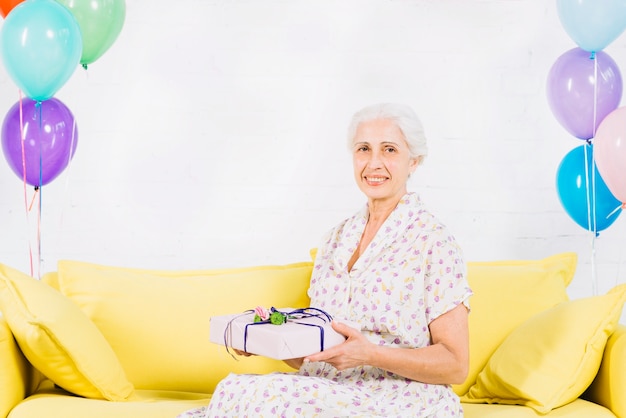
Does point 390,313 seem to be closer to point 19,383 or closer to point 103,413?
point 103,413

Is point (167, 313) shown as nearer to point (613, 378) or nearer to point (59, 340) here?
point (59, 340)

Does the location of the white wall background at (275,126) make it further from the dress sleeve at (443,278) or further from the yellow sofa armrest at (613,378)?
the dress sleeve at (443,278)

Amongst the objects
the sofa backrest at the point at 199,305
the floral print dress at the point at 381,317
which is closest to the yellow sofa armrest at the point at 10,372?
the sofa backrest at the point at 199,305

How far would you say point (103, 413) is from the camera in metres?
2.09

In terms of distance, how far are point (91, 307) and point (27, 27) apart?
87 cm

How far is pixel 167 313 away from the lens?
8.21 feet

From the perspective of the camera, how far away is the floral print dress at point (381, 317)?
1.88 metres

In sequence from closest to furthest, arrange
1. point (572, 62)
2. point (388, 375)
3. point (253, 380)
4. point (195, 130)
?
point (253, 380)
point (388, 375)
point (572, 62)
point (195, 130)

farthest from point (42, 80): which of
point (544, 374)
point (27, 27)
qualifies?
point (544, 374)

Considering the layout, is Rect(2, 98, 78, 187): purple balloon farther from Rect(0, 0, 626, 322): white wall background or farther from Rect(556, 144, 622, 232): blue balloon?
Rect(556, 144, 622, 232): blue balloon

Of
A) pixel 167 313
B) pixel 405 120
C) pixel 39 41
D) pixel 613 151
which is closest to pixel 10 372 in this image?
pixel 167 313

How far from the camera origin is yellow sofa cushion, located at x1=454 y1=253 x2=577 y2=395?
8.29ft

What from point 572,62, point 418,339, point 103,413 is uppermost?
point 572,62

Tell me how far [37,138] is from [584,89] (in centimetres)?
183
